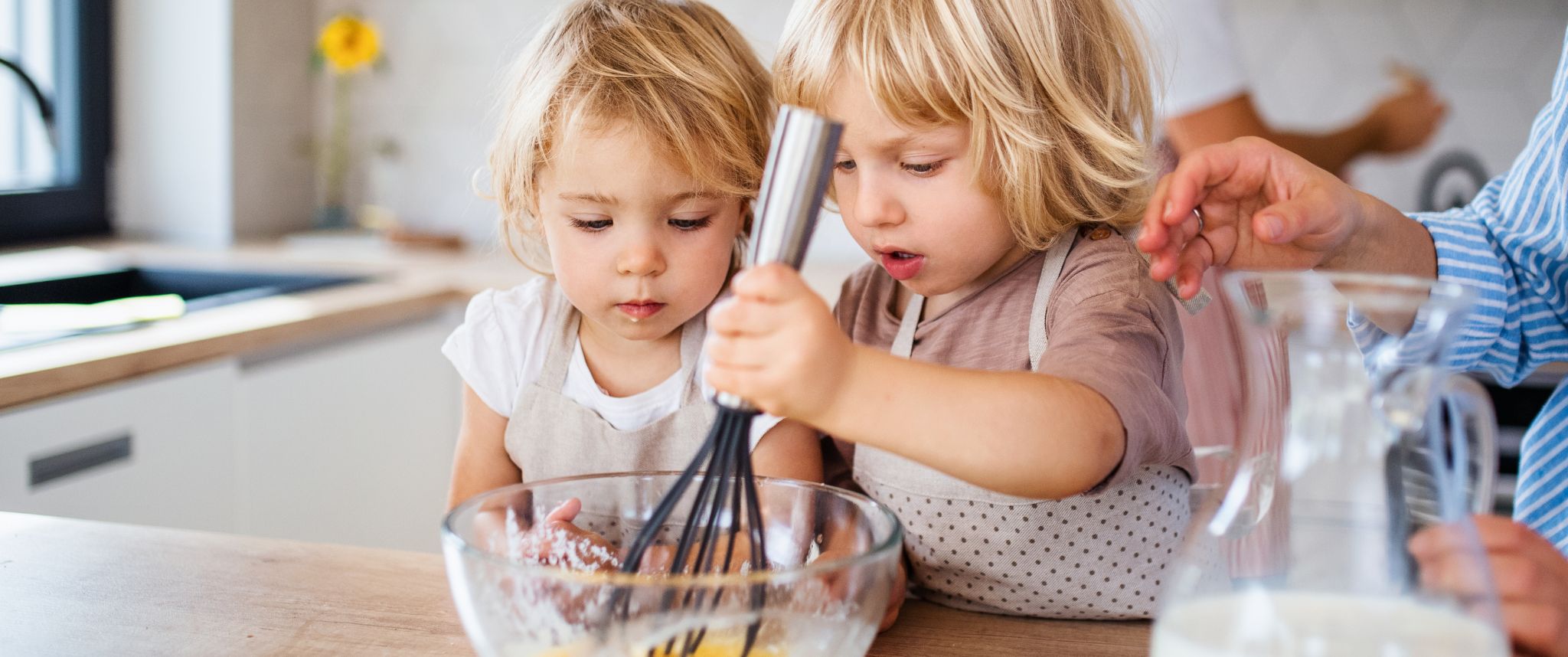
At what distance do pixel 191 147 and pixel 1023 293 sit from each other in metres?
2.09

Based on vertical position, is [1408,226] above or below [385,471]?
above

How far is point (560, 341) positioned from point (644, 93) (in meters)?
0.23

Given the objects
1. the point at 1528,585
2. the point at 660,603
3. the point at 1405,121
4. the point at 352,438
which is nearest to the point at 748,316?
the point at 660,603

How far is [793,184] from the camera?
A: 483 millimetres

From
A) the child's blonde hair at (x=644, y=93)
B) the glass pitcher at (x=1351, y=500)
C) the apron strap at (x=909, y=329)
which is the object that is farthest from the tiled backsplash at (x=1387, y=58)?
the glass pitcher at (x=1351, y=500)

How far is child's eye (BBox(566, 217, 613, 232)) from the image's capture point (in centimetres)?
92

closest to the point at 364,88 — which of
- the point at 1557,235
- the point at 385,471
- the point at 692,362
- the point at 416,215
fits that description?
the point at 416,215

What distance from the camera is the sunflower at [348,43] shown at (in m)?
2.55

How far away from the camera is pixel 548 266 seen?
1.12 meters

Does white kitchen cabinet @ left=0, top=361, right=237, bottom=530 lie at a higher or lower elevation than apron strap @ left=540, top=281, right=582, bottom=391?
lower

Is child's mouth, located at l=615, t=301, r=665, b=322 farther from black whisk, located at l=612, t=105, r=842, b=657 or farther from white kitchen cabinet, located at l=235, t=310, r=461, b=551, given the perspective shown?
white kitchen cabinet, located at l=235, t=310, r=461, b=551

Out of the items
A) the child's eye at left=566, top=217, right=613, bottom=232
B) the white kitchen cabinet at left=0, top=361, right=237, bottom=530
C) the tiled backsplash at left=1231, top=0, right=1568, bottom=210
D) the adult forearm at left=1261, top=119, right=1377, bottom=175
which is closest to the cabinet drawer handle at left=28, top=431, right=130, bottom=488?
the white kitchen cabinet at left=0, top=361, right=237, bottom=530

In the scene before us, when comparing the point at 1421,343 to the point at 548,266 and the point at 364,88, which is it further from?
the point at 364,88

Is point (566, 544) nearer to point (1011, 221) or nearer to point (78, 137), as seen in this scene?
point (1011, 221)
